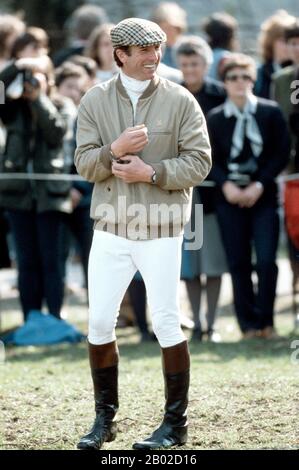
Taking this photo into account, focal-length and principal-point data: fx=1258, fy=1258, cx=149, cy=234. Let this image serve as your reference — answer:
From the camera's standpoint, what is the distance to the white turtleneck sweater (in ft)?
21.7

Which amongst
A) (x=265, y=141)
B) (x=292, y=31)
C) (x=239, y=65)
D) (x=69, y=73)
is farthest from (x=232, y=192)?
(x=69, y=73)

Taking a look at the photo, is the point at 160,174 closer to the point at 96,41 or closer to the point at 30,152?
the point at 30,152

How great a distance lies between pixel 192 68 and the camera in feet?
34.9

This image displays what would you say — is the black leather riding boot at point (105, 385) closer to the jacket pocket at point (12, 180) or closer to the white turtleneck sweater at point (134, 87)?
the white turtleneck sweater at point (134, 87)

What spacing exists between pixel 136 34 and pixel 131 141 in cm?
56

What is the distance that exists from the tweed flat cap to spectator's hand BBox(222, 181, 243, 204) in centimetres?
364

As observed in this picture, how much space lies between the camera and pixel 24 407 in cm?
739

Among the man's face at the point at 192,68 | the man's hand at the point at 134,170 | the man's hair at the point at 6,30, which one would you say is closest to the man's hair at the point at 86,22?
the man's hair at the point at 6,30

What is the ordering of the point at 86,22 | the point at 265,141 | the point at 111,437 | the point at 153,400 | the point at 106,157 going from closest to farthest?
1. the point at 106,157
2. the point at 111,437
3. the point at 153,400
4. the point at 265,141
5. the point at 86,22

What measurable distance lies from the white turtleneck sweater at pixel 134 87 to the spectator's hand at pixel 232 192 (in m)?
3.57

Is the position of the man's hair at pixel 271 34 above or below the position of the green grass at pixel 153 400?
above

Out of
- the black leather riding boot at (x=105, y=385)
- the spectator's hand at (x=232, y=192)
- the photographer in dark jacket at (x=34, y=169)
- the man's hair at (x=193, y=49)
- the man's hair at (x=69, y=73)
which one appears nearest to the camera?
the black leather riding boot at (x=105, y=385)

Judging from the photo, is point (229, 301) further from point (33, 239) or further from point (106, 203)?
point (106, 203)

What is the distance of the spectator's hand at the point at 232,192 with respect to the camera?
33.2 ft
